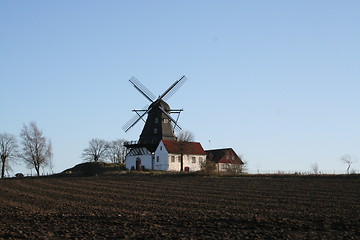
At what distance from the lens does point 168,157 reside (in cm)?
7162

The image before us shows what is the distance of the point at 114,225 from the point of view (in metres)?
19.4

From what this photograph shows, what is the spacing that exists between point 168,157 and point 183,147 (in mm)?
2854

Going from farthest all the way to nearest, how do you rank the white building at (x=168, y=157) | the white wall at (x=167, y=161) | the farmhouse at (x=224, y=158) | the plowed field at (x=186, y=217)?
the farmhouse at (x=224, y=158), the white building at (x=168, y=157), the white wall at (x=167, y=161), the plowed field at (x=186, y=217)

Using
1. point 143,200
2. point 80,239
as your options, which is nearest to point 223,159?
point 143,200

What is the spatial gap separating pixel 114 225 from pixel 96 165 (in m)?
65.4

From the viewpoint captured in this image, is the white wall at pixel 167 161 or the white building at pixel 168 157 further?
the white building at pixel 168 157

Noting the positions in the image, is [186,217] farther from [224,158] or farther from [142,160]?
[224,158]

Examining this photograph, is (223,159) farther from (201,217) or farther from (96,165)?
(201,217)

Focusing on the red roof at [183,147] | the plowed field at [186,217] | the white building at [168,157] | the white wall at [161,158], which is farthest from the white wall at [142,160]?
the plowed field at [186,217]

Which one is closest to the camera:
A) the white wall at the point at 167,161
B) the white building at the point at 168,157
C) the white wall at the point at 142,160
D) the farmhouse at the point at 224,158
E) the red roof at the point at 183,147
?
the white wall at the point at 167,161

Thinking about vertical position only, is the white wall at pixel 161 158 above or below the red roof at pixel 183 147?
below

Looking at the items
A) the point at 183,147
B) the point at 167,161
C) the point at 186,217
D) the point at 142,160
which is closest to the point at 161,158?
the point at 167,161

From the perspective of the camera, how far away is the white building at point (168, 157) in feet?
237

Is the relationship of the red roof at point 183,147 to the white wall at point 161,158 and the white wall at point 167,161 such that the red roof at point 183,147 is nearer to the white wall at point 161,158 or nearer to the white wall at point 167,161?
the white wall at point 167,161
